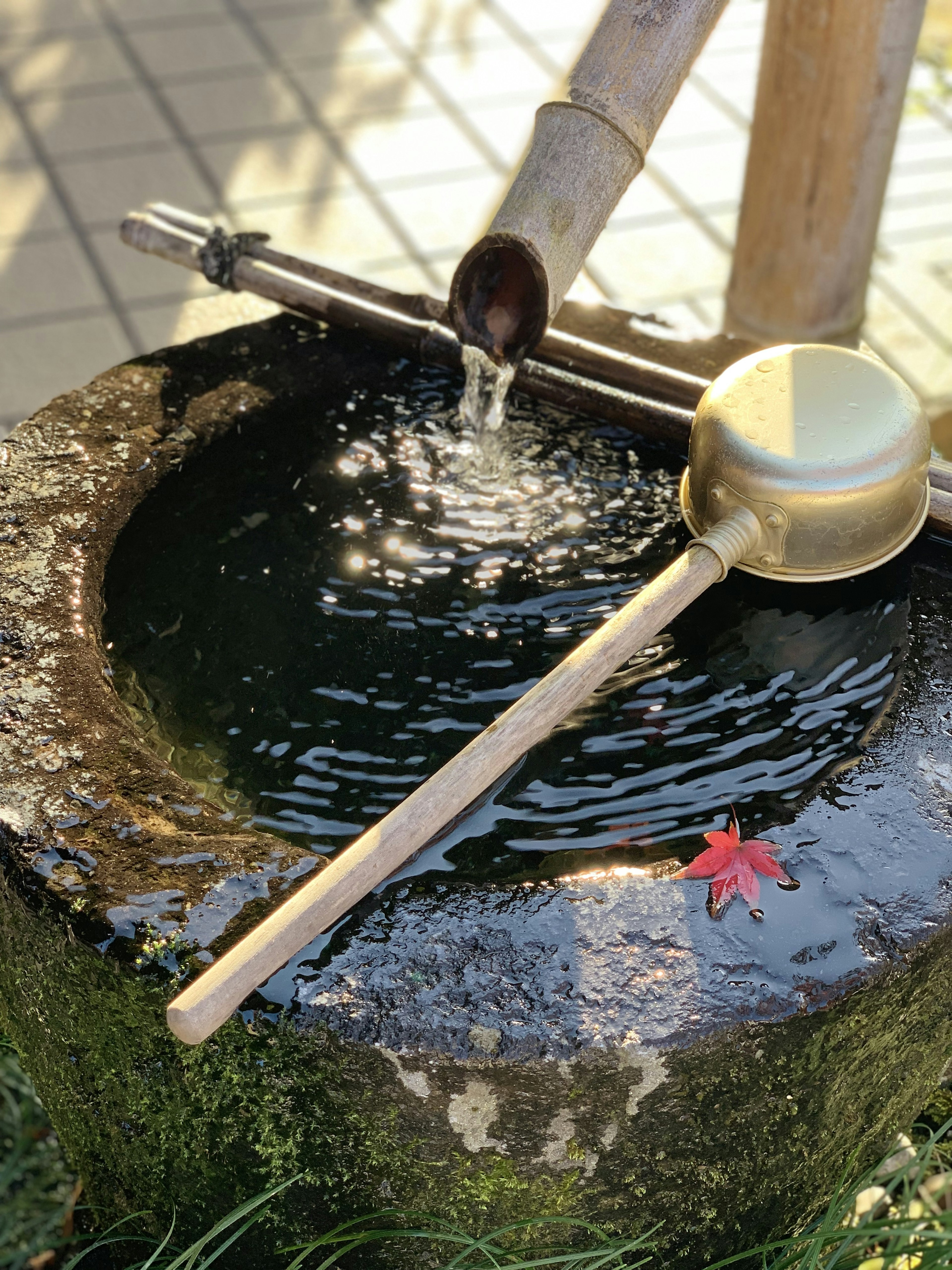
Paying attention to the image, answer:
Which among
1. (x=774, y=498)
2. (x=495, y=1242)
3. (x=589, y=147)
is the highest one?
(x=589, y=147)

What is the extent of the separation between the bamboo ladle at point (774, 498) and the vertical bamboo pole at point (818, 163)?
66.3 inches

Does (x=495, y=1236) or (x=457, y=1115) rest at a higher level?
(x=457, y=1115)

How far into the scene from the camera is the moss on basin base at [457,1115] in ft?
4.81

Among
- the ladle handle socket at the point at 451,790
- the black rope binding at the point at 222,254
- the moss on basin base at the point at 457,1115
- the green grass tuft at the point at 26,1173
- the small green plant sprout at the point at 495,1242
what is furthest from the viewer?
the black rope binding at the point at 222,254

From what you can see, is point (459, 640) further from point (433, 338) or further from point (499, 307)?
point (433, 338)

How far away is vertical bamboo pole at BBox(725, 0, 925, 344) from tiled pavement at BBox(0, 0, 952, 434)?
16.0 inches

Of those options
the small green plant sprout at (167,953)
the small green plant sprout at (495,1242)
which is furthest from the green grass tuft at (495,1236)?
the small green plant sprout at (167,953)

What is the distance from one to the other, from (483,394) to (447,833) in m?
0.95

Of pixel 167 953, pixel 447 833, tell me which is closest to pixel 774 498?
pixel 447 833

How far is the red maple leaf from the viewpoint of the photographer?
5.08 ft

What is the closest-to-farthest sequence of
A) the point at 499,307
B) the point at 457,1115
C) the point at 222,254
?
the point at 457,1115
the point at 499,307
the point at 222,254

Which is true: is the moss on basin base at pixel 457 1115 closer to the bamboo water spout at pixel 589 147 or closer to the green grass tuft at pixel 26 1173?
the green grass tuft at pixel 26 1173

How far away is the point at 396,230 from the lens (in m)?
4.57

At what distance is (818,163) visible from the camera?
3.58 metres
